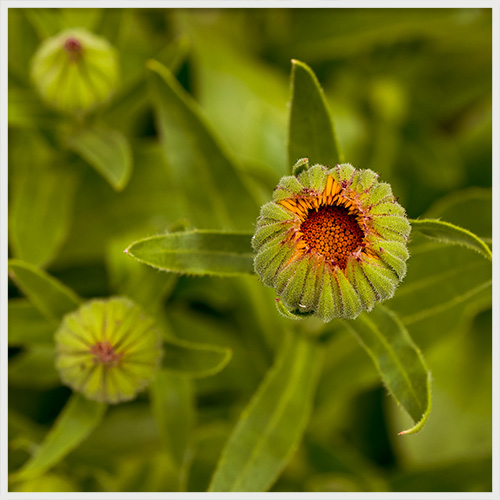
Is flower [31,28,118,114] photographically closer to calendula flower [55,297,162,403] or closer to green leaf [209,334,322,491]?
calendula flower [55,297,162,403]

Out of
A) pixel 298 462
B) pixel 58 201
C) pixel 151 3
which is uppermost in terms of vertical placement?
pixel 151 3

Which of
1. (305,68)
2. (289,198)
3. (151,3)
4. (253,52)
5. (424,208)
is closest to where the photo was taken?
(289,198)

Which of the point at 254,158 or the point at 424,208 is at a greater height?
the point at 254,158

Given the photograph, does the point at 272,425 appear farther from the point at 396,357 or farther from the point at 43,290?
the point at 43,290

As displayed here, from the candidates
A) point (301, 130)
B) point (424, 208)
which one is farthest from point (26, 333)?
point (424, 208)

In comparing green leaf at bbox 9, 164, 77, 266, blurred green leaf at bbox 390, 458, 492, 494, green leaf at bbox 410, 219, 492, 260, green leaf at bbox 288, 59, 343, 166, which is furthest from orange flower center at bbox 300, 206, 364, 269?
blurred green leaf at bbox 390, 458, 492, 494

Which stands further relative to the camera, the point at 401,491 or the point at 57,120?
the point at 401,491

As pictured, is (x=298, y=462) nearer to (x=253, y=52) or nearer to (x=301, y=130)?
(x=301, y=130)
